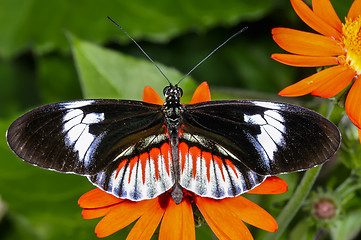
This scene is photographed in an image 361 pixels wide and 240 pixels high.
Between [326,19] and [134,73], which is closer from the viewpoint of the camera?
[326,19]

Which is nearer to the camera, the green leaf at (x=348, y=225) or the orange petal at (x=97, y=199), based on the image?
the orange petal at (x=97, y=199)

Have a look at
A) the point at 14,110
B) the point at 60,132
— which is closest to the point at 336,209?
the point at 60,132

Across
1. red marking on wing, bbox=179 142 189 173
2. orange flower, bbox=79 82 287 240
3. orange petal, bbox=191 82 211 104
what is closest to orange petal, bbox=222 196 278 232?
orange flower, bbox=79 82 287 240

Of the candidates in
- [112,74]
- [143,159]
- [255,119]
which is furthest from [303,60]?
[112,74]

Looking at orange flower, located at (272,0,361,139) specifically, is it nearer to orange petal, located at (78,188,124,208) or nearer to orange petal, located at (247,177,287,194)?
orange petal, located at (247,177,287,194)

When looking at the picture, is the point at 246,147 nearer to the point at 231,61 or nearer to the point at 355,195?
the point at 355,195

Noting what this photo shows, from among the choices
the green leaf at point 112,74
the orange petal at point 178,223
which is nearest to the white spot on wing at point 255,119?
the orange petal at point 178,223

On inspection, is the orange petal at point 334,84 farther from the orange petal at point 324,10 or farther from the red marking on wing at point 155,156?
the red marking on wing at point 155,156
